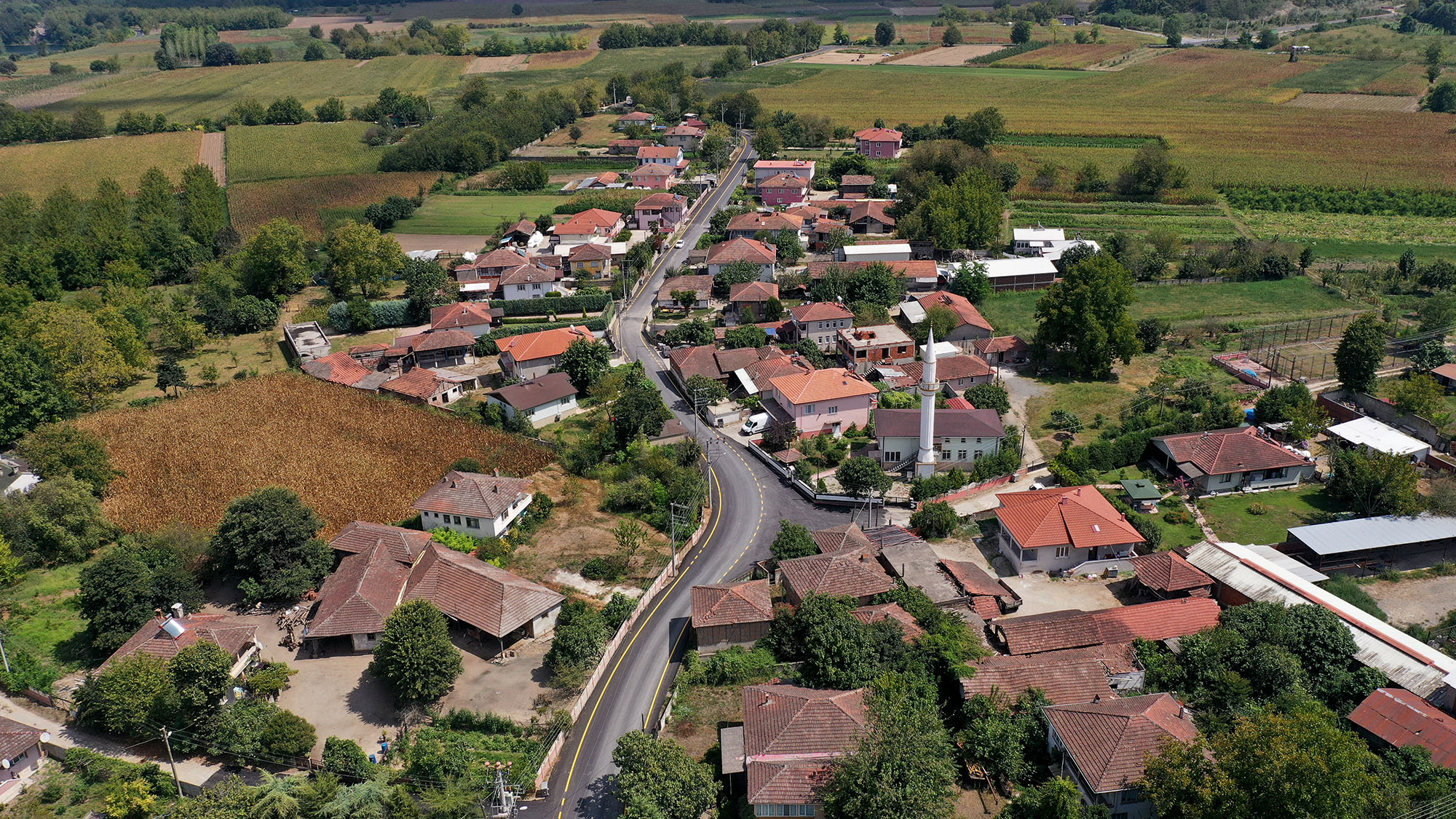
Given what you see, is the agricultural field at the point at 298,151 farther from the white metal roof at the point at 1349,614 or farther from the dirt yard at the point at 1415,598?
the dirt yard at the point at 1415,598

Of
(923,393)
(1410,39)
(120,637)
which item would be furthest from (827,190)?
(1410,39)

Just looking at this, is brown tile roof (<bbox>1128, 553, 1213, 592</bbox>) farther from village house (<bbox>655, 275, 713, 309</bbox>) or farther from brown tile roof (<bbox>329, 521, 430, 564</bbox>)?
village house (<bbox>655, 275, 713, 309</bbox>)

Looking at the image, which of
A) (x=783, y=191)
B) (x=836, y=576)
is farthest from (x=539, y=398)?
(x=783, y=191)

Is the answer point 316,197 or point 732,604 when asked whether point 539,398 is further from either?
point 316,197

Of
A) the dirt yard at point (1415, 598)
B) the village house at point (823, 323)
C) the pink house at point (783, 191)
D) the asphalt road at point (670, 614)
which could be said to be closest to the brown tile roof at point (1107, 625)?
the dirt yard at point (1415, 598)

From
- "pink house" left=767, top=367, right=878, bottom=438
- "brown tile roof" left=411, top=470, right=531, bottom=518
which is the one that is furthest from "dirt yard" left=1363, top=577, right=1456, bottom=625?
"brown tile roof" left=411, top=470, right=531, bottom=518

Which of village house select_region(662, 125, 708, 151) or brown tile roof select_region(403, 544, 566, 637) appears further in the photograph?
village house select_region(662, 125, 708, 151)
